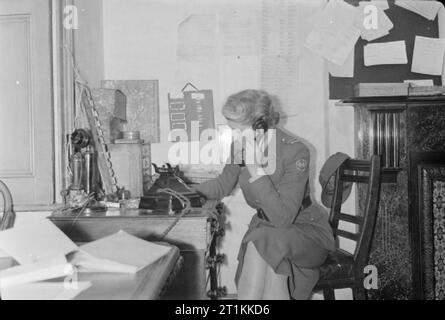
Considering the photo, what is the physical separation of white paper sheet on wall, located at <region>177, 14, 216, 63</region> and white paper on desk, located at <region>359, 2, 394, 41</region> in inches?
27.4

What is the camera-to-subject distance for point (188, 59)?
6.21 ft

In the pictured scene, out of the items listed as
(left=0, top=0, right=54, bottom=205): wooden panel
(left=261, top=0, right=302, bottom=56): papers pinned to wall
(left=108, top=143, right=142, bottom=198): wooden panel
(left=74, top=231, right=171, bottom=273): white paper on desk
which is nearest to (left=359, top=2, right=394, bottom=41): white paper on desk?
(left=261, top=0, right=302, bottom=56): papers pinned to wall

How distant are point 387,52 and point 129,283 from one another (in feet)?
5.60

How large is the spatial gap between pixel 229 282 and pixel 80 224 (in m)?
0.92

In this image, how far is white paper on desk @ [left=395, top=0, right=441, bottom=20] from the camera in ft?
6.12

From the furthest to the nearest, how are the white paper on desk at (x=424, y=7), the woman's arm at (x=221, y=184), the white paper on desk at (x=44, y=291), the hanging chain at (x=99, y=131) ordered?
the white paper on desk at (x=424, y=7)
the woman's arm at (x=221, y=184)
the hanging chain at (x=99, y=131)
the white paper on desk at (x=44, y=291)

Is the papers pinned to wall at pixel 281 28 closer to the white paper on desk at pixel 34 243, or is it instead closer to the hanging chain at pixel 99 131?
the hanging chain at pixel 99 131

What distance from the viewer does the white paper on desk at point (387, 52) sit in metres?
1.88

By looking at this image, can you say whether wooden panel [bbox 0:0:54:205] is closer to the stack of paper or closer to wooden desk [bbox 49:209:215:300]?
wooden desk [bbox 49:209:215:300]

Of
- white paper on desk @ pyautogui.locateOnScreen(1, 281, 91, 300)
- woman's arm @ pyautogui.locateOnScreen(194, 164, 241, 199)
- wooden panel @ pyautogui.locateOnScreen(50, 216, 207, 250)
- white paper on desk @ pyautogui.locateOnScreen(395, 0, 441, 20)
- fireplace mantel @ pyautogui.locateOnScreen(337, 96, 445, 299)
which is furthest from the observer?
white paper on desk @ pyautogui.locateOnScreen(395, 0, 441, 20)

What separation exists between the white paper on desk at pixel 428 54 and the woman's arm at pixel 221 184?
39.1 inches

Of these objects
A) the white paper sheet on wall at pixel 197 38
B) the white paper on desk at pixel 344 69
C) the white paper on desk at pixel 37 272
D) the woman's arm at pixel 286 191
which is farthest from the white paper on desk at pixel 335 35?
the white paper on desk at pixel 37 272

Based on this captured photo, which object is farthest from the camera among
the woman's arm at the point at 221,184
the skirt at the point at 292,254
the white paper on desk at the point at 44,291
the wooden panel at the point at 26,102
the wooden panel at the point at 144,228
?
the woman's arm at the point at 221,184
